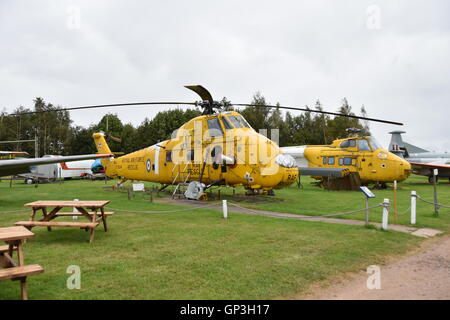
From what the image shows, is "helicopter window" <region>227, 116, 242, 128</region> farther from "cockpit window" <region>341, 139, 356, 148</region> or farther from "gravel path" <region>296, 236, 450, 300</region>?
"cockpit window" <region>341, 139, 356, 148</region>

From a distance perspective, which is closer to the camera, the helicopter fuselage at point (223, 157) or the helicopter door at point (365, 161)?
the helicopter fuselage at point (223, 157)

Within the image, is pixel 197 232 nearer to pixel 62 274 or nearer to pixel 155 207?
pixel 62 274

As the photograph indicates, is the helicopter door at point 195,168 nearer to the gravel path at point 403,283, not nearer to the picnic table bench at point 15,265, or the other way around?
the gravel path at point 403,283

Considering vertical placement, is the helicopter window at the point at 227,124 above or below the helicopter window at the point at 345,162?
above

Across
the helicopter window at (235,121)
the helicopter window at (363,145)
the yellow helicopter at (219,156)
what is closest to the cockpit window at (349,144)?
the helicopter window at (363,145)

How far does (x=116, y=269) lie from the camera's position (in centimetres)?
514

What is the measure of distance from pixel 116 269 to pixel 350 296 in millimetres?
3405

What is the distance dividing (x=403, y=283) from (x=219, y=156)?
9005 millimetres

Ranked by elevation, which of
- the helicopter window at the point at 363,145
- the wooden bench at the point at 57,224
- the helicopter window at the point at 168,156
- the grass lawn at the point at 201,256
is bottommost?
the grass lawn at the point at 201,256

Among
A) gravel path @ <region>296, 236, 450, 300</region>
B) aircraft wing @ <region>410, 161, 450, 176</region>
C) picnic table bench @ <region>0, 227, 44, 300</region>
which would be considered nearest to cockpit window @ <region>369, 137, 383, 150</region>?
aircraft wing @ <region>410, 161, 450, 176</region>

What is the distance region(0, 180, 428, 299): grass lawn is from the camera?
436 cm

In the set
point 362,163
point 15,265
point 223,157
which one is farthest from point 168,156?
point 15,265

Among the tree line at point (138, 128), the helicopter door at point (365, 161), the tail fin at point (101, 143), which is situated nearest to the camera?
the helicopter door at point (365, 161)

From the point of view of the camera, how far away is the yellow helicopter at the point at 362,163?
61.9 feet
